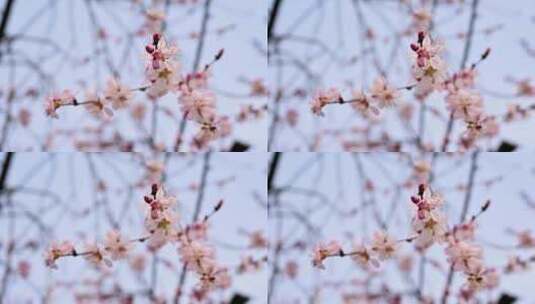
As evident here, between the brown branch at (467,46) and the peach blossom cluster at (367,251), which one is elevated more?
the brown branch at (467,46)

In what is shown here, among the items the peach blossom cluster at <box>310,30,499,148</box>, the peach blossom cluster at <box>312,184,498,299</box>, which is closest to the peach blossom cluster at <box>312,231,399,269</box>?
the peach blossom cluster at <box>312,184,498,299</box>

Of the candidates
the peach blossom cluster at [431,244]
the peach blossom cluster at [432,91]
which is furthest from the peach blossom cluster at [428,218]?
the peach blossom cluster at [432,91]

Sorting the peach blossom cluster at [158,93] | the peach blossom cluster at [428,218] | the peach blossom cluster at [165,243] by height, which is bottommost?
the peach blossom cluster at [165,243]

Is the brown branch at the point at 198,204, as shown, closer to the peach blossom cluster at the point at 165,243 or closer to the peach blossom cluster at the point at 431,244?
the peach blossom cluster at the point at 165,243

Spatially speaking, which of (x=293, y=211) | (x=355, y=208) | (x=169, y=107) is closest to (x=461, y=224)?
(x=355, y=208)

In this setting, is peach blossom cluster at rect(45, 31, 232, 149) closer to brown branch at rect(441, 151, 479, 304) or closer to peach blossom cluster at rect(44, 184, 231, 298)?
peach blossom cluster at rect(44, 184, 231, 298)

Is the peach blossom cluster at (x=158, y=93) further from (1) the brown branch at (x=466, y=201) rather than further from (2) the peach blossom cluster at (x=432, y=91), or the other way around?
(1) the brown branch at (x=466, y=201)

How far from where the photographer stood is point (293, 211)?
5.65 ft

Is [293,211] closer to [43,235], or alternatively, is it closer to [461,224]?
[461,224]

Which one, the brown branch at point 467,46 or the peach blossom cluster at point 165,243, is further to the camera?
the brown branch at point 467,46

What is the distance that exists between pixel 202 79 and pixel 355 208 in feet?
1.40

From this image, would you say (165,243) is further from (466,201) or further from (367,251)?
(466,201)

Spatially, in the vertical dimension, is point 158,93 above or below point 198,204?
above

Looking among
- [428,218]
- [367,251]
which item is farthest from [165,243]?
[428,218]
